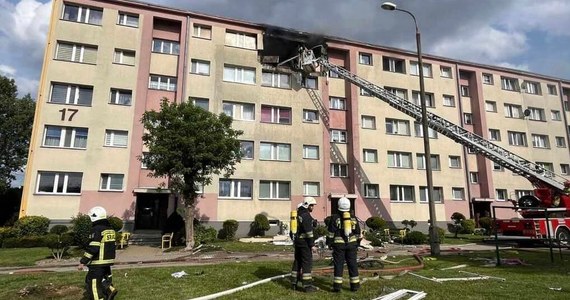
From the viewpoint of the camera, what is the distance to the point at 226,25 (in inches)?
1138

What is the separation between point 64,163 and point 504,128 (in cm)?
3686

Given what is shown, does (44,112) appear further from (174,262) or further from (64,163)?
(174,262)

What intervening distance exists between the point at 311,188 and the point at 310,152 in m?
2.78

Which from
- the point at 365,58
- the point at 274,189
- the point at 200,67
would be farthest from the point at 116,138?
the point at 365,58

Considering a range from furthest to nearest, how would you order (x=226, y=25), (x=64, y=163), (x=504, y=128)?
(x=504, y=128) < (x=226, y=25) < (x=64, y=163)

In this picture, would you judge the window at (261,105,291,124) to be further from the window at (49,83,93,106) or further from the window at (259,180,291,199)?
the window at (49,83,93,106)

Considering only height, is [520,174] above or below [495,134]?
below

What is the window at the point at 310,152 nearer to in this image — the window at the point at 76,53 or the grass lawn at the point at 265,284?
the window at the point at 76,53

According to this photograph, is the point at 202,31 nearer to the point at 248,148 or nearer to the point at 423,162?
the point at 248,148

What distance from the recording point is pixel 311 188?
1115 inches

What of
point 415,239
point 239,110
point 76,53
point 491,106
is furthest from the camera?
point 491,106

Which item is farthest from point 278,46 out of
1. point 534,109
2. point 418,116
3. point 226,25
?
point 534,109

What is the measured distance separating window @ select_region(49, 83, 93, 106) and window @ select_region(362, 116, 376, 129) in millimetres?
20377

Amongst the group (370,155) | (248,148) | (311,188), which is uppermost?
(370,155)
